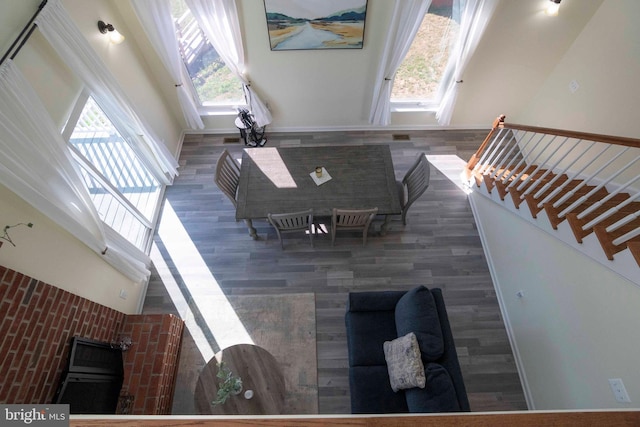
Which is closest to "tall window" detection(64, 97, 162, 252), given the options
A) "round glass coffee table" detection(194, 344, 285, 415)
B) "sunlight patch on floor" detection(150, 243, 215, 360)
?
"sunlight patch on floor" detection(150, 243, 215, 360)

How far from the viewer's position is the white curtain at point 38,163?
1.96 meters

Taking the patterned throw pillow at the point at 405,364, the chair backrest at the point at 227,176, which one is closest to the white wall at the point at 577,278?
the patterned throw pillow at the point at 405,364

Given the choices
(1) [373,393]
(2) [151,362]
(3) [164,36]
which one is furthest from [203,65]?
(1) [373,393]

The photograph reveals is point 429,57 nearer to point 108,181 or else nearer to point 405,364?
point 405,364

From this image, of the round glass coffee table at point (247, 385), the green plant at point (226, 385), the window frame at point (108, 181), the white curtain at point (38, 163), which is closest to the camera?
the white curtain at point (38, 163)

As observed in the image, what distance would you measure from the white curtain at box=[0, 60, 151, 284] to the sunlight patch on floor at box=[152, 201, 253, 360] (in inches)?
45.9

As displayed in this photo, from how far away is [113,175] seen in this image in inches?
135

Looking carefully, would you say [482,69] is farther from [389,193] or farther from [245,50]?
[245,50]

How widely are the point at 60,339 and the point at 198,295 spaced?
1.34 metres

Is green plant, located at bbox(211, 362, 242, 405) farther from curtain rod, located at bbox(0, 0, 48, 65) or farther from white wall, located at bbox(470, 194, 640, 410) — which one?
white wall, located at bbox(470, 194, 640, 410)

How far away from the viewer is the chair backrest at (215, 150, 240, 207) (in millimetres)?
3395

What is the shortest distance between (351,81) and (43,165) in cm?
358

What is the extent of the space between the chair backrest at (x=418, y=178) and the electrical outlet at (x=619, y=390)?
209 cm

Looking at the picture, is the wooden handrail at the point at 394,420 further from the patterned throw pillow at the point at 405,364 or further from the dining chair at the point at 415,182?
the dining chair at the point at 415,182
